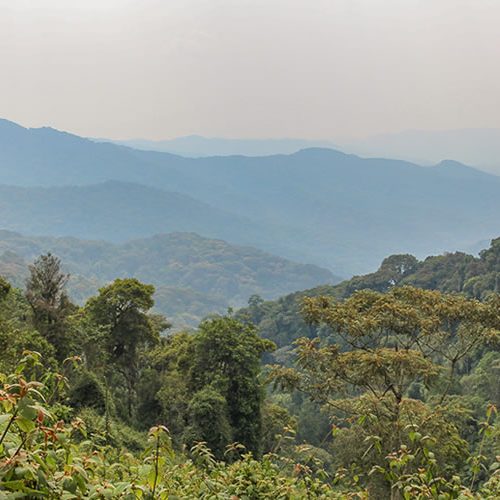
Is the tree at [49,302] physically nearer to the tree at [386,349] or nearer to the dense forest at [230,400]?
the dense forest at [230,400]

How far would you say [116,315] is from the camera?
20.5 metres

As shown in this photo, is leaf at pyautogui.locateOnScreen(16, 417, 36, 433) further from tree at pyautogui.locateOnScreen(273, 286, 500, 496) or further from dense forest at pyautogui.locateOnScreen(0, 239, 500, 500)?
tree at pyautogui.locateOnScreen(273, 286, 500, 496)

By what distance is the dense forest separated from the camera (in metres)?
2.02

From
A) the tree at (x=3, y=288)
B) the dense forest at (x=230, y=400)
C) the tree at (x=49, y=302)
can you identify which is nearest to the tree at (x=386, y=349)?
the dense forest at (x=230, y=400)

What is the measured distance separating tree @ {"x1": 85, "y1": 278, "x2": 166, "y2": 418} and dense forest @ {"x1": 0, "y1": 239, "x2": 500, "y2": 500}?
0.19 ft

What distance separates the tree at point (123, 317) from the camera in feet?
66.1

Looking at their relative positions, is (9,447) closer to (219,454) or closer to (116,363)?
(219,454)

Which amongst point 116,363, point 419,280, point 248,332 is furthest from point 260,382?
point 419,280

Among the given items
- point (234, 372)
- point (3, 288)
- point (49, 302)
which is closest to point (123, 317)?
point (49, 302)

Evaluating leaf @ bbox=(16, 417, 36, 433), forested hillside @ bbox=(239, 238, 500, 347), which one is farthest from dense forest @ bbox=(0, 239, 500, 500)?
forested hillside @ bbox=(239, 238, 500, 347)

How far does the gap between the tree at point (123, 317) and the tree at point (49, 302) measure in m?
2.24

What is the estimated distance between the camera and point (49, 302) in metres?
17.7

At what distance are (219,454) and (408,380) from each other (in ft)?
27.3

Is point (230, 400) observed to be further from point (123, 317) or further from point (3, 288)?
point (3, 288)
